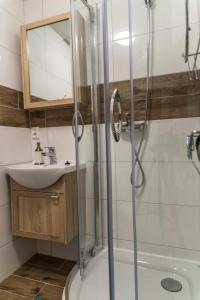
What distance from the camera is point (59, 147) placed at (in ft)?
5.71

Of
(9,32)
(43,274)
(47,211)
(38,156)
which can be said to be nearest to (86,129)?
(38,156)

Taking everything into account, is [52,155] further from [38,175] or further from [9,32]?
[9,32]

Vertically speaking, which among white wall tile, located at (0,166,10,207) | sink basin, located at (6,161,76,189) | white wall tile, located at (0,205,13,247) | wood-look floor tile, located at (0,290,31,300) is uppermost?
sink basin, located at (6,161,76,189)

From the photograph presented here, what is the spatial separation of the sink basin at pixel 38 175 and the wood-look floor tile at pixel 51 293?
0.65 meters

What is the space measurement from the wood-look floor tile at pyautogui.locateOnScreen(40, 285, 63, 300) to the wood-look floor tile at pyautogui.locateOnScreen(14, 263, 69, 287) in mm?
45

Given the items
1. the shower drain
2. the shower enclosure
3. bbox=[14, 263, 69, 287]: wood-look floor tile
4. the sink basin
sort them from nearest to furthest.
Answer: the shower drain, the shower enclosure, the sink basin, bbox=[14, 263, 69, 287]: wood-look floor tile

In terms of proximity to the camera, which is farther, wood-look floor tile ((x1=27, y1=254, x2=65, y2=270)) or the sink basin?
wood-look floor tile ((x1=27, y1=254, x2=65, y2=270))

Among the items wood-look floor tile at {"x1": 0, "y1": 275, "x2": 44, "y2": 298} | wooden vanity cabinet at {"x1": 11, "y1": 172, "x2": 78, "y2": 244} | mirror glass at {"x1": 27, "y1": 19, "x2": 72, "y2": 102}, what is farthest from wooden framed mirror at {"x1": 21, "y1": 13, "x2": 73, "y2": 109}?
wood-look floor tile at {"x1": 0, "y1": 275, "x2": 44, "y2": 298}

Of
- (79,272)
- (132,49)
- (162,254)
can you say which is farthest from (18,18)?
(162,254)

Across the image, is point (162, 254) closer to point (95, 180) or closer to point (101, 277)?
point (101, 277)

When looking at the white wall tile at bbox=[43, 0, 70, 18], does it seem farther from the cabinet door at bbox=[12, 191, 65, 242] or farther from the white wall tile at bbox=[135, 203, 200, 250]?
the white wall tile at bbox=[135, 203, 200, 250]

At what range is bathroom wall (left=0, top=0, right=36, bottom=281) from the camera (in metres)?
1.54

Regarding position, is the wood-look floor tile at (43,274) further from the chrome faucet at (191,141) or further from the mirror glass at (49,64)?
the mirror glass at (49,64)

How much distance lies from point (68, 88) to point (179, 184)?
1.06 metres
